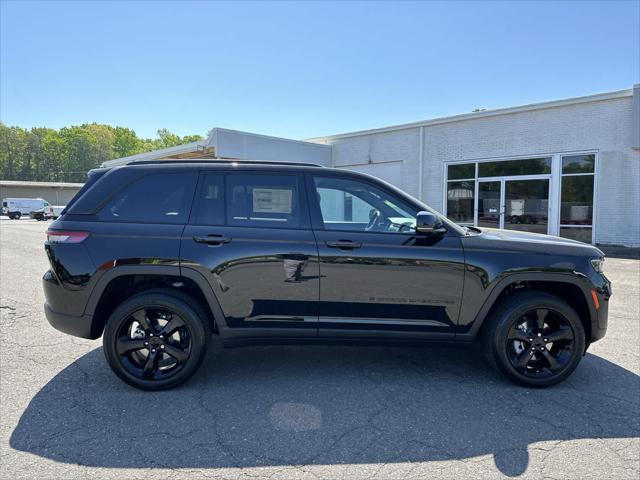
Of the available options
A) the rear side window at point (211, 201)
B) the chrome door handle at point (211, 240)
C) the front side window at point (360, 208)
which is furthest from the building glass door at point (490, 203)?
the chrome door handle at point (211, 240)

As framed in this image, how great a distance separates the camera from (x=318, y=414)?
10.1ft

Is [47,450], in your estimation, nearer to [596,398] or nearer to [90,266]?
[90,266]

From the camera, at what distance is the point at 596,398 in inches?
133

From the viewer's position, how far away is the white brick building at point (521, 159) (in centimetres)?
1270

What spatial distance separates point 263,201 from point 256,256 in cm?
50

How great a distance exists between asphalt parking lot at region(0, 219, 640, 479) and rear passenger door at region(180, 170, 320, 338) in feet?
1.98

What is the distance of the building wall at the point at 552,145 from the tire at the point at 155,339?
45.2ft

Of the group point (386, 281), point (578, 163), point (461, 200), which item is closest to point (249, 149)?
point (461, 200)

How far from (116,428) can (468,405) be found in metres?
2.57

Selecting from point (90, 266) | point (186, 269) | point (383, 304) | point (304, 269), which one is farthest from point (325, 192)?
point (90, 266)

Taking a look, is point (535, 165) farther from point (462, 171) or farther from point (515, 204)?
point (462, 171)

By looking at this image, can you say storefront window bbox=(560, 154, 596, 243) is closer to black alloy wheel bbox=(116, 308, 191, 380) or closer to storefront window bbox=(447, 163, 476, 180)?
storefront window bbox=(447, 163, 476, 180)

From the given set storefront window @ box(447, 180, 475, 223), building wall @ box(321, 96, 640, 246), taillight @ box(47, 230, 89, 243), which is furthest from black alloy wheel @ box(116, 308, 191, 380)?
storefront window @ box(447, 180, 475, 223)

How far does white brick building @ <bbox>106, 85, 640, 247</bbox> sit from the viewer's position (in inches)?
500
